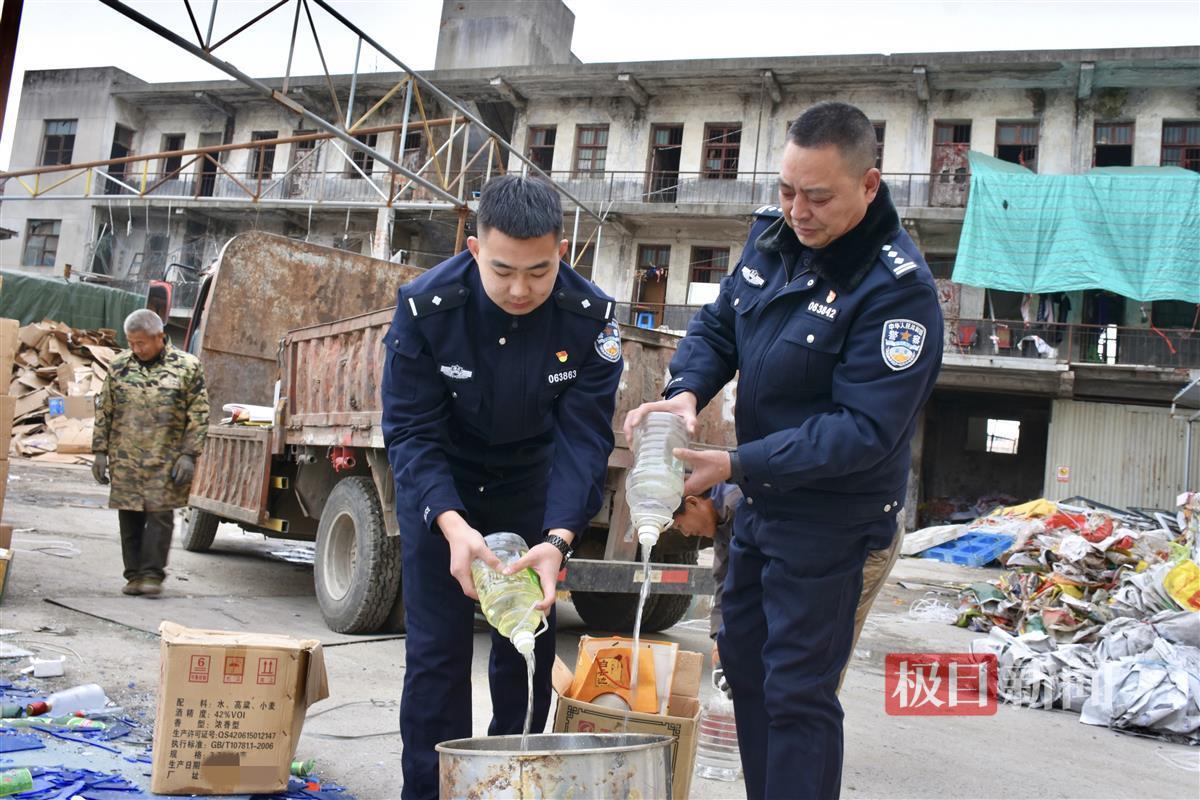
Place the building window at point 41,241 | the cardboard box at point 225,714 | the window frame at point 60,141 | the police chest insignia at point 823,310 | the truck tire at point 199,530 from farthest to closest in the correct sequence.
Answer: the window frame at point 60,141
the building window at point 41,241
the truck tire at point 199,530
the cardboard box at point 225,714
the police chest insignia at point 823,310

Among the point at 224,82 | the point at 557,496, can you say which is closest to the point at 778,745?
the point at 557,496

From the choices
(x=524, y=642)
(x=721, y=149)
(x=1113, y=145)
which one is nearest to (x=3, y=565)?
(x=524, y=642)

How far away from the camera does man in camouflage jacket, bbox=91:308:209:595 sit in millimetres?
6359

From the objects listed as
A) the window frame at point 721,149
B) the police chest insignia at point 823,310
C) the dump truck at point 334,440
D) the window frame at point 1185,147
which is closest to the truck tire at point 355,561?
the dump truck at point 334,440

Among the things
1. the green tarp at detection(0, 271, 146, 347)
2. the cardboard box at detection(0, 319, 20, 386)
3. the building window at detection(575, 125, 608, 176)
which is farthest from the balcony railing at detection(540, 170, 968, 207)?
the cardboard box at detection(0, 319, 20, 386)

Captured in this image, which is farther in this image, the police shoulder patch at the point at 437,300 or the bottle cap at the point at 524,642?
the police shoulder patch at the point at 437,300

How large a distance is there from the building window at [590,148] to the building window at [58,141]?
58.6 feet

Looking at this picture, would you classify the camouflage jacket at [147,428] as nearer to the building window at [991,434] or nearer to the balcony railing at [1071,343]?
the balcony railing at [1071,343]

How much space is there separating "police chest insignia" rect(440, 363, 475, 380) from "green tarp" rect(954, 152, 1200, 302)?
66.0ft

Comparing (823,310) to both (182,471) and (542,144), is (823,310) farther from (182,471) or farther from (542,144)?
(542,144)

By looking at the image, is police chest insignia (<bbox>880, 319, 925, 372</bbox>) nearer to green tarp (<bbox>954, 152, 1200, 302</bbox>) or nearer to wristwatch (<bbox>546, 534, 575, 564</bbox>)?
wristwatch (<bbox>546, 534, 575, 564</bbox>)

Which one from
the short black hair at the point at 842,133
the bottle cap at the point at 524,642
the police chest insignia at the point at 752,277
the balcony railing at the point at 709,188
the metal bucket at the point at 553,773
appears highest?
the balcony railing at the point at 709,188

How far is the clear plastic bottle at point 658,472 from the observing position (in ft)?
8.18

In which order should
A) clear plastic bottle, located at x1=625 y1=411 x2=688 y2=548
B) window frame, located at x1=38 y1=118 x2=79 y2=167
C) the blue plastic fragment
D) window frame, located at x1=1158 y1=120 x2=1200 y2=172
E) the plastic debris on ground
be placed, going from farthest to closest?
window frame, located at x1=38 y1=118 x2=79 y2=167 → window frame, located at x1=1158 y1=120 x2=1200 y2=172 → the plastic debris on ground → the blue plastic fragment → clear plastic bottle, located at x1=625 y1=411 x2=688 y2=548
